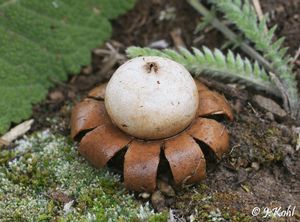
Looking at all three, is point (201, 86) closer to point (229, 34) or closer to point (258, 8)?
point (229, 34)

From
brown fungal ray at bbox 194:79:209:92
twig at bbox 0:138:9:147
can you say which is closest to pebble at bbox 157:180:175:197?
brown fungal ray at bbox 194:79:209:92

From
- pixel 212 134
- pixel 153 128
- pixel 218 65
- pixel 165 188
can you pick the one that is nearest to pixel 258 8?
pixel 218 65

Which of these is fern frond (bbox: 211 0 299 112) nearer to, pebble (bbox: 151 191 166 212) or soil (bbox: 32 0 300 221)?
soil (bbox: 32 0 300 221)

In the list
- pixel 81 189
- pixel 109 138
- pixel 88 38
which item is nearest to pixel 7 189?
pixel 81 189

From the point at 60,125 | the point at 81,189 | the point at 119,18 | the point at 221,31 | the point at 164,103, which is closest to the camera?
the point at 164,103

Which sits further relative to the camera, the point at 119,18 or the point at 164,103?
the point at 119,18

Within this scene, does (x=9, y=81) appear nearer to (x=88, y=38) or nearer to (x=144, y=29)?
(x=88, y=38)

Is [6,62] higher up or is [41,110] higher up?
[6,62]
